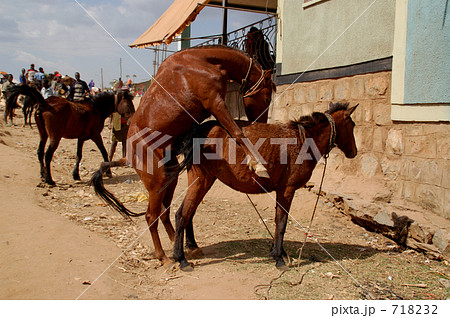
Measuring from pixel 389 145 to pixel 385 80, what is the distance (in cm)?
110

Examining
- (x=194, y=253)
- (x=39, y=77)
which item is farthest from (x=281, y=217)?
(x=39, y=77)

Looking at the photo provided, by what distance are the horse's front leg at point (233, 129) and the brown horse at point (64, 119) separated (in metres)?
6.14

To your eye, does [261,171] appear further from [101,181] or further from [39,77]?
[39,77]

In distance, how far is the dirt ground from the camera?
12.1 ft

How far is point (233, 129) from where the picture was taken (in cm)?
401

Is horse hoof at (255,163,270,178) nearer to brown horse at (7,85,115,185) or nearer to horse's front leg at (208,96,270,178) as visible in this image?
horse's front leg at (208,96,270,178)

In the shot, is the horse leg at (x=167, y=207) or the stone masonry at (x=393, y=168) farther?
the stone masonry at (x=393, y=168)

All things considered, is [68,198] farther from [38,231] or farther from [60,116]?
[38,231]

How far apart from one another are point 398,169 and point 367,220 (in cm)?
103

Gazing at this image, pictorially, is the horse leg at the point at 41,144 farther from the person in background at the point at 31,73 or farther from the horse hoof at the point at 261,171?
the person in background at the point at 31,73

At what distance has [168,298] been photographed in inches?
143

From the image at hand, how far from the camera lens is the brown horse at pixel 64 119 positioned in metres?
8.77

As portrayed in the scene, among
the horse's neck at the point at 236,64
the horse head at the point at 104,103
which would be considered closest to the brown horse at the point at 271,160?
the horse's neck at the point at 236,64

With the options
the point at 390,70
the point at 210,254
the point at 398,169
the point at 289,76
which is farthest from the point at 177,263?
the point at 289,76
